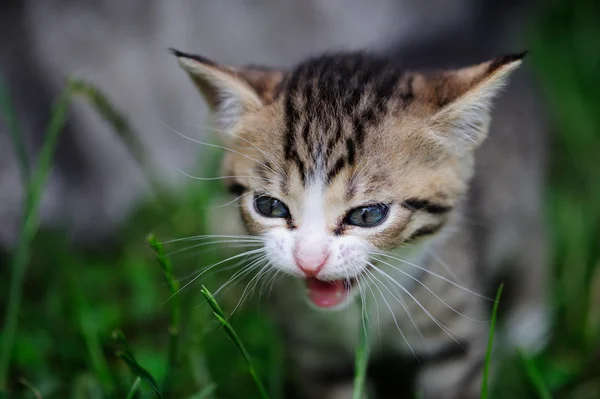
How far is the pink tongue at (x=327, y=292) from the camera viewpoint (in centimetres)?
165

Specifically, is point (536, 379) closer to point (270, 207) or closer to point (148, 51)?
point (270, 207)

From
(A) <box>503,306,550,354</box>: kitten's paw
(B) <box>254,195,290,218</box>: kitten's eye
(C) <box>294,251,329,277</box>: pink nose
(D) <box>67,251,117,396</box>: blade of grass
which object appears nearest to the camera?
(C) <box>294,251,329,277</box>: pink nose

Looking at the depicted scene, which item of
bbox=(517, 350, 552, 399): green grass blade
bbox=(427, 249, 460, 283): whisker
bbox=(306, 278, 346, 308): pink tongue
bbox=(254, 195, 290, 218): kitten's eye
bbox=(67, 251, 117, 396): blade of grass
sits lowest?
bbox=(67, 251, 117, 396): blade of grass

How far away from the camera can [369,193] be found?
1.53 metres

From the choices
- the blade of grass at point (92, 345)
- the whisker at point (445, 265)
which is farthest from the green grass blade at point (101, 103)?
the whisker at point (445, 265)

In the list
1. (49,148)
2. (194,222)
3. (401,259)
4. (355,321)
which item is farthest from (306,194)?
(194,222)

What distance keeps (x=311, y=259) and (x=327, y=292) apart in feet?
0.78

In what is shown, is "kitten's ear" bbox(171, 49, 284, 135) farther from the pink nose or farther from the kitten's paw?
the kitten's paw

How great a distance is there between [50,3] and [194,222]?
109 cm

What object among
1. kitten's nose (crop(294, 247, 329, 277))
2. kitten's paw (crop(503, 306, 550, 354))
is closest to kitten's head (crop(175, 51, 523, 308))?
kitten's nose (crop(294, 247, 329, 277))

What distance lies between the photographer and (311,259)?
1453mm

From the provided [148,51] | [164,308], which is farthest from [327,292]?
[148,51]

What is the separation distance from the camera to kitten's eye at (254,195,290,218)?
1.58m

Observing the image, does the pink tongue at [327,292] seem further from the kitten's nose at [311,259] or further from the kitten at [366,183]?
the kitten's nose at [311,259]
